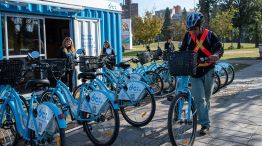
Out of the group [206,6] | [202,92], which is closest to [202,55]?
[202,92]

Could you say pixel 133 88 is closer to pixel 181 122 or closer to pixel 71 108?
pixel 71 108

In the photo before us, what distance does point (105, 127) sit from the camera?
4.83m

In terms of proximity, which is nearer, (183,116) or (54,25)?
(183,116)

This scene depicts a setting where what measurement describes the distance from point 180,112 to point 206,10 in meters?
52.4

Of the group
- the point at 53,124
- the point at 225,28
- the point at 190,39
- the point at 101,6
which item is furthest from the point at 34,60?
the point at 225,28

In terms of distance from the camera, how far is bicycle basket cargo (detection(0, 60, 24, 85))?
440 centimetres

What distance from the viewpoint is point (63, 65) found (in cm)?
521

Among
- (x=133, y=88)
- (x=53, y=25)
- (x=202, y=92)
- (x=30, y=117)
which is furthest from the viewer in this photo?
(x=53, y=25)

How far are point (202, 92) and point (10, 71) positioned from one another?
2.79 meters

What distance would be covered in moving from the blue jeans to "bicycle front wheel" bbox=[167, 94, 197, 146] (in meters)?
0.41

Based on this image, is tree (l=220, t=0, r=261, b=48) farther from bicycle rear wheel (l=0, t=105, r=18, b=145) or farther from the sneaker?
bicycle rear wheel (l=0, t=105, r=18, b=145)

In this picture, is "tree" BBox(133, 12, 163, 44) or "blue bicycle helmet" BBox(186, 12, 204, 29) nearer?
"blue bicycle helmet" BBox(186, 12, 204, 29)

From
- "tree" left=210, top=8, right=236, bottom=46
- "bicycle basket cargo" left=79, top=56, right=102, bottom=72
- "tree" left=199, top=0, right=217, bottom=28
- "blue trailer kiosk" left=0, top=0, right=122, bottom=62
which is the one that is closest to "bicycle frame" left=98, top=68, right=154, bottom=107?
"bicycle basket cargo" left=79, top=56, right=102, bottom=72

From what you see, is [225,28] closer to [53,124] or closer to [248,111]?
[248,111]
